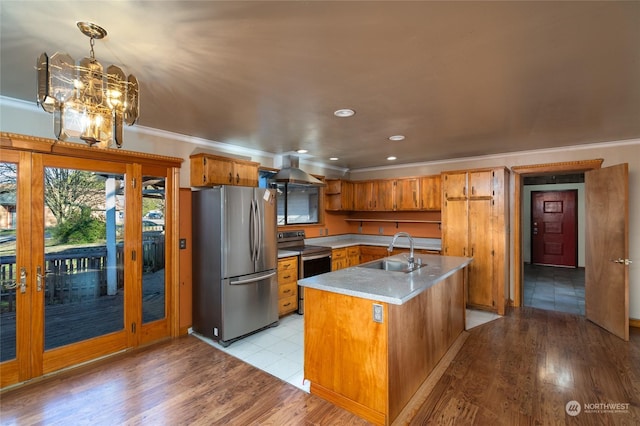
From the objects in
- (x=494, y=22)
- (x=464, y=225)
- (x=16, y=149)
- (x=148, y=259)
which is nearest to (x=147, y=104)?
(x=16, y=149)

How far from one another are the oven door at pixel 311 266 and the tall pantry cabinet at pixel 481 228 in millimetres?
1921

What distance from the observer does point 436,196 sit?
535 cm

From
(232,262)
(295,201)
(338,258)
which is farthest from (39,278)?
(338,258)

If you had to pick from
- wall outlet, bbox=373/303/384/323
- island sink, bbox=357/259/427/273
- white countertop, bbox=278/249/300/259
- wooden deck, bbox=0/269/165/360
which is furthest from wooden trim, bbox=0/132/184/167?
wall outlet, bbox=373/303/384/323

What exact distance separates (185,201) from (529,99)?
3.81 metres

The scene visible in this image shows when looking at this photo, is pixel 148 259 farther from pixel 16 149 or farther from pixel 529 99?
pixel 529 99

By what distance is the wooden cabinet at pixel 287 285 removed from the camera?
13.8 ft

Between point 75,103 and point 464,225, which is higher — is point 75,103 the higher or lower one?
the higher one

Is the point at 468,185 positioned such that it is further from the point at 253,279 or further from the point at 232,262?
the point at 232,262

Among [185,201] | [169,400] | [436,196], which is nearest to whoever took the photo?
[169,400]

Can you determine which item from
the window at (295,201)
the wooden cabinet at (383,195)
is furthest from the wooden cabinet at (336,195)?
the wooden cabinet at (383,195)

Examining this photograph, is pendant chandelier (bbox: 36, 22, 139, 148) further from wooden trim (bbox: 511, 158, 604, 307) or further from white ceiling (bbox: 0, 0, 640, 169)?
wooden trim (bbox: 511, 158, 604, 307)

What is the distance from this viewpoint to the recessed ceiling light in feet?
9.36

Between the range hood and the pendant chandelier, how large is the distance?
285 cm
